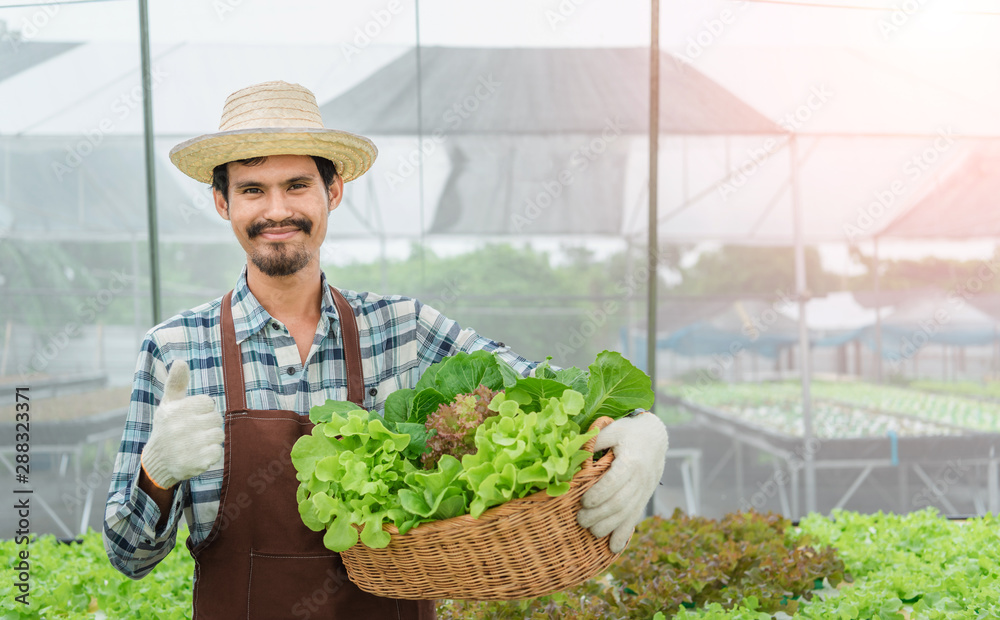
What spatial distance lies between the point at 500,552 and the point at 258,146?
966 mm

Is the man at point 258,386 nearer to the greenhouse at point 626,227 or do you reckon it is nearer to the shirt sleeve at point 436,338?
the shirt sleeve at point 436,338

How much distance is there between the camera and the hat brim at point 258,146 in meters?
1.48

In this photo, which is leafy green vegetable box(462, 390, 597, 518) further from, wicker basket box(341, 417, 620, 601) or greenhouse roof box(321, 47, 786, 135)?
greenhouse roof box(321, 47, 786, 135)

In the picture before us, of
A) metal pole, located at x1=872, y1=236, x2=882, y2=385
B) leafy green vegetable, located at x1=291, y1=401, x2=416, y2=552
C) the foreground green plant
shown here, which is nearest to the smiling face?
leafy green vegetable, located at x1=291, y1=401, x2=416, y2=552

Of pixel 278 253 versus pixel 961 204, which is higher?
pixel 961 204

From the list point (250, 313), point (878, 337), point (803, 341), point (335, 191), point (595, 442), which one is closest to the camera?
point (595, 442)

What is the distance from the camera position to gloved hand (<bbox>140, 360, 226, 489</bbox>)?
1.25 metres

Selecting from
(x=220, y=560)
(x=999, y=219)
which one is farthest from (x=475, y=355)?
(x=999, y=219)

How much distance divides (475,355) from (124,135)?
2.87 metres

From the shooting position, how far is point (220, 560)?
145 cm

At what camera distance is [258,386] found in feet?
4.99

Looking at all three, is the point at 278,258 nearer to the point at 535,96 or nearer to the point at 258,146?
the point at 258,146

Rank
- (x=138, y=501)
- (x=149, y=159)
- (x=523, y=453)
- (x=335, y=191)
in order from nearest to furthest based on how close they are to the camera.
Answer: (x=523, y=453) < (x=138, y=501) < (x=335, y=191) < (x=149, y=159)

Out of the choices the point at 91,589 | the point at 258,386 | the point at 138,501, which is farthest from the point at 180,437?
the point at 91,589
